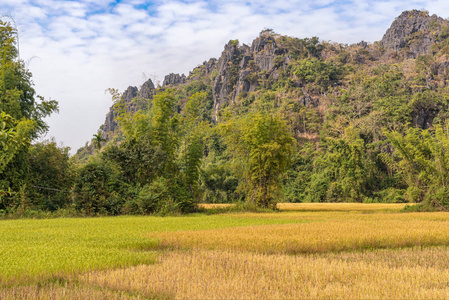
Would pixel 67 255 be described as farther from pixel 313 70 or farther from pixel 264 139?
pixel 313 70

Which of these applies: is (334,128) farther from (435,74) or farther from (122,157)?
(122,157)

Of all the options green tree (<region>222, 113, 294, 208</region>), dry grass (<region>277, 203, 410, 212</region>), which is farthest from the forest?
dry grass (<region>277, 203, 410, 212</region>)

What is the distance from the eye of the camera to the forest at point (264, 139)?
18.1 m

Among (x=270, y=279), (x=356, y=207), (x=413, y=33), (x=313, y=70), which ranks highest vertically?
(x=413, y=33)

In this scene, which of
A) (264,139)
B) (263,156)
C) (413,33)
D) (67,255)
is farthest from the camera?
(413,33)

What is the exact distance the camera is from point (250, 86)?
261 feet

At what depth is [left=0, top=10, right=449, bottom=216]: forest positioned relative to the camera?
1814 centimetres

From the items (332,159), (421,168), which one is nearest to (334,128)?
(332,159)

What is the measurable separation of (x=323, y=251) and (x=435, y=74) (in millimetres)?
67900

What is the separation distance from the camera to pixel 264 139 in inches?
872

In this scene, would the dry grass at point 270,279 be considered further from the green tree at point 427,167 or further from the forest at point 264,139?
the green tree at point 427,167

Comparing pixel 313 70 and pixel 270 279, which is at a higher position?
pixel 313 70

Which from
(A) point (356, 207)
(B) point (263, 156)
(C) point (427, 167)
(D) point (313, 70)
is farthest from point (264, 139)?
(D) point (313, 70)

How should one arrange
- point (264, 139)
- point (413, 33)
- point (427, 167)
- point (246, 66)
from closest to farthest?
point (264, 139)
point (427, 167)
point (246, 66)
point (413, 33)
